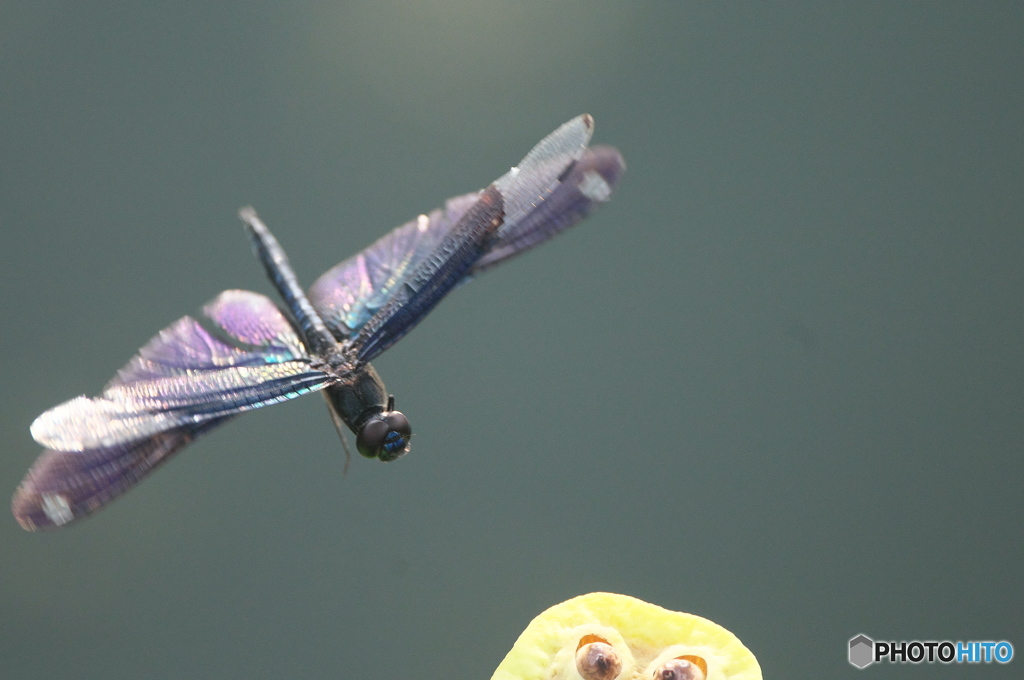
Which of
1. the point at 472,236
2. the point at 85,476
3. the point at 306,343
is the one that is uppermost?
the point at 472,236

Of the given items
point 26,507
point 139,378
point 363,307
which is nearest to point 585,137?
point 363,307

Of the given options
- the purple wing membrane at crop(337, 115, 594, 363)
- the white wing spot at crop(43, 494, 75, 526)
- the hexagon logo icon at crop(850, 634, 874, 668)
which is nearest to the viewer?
the white wing spot at crop(43, 494, 75, 526)

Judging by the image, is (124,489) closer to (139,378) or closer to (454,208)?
(139,378)

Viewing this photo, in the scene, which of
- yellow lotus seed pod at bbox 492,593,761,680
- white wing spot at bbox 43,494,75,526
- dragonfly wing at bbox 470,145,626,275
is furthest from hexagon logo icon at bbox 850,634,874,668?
white wing spot at bbox 43,494,75,526

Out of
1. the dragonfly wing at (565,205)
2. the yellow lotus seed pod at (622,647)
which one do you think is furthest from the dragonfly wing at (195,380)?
the yellow lotus seed pod at (622,647)

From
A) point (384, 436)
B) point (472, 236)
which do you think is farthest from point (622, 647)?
point (472, 236)

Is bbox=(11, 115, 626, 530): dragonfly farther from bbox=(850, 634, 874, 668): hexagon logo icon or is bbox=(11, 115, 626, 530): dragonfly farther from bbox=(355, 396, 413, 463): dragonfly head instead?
bbox=(850, 634, 874, 668): hexagon logo icon

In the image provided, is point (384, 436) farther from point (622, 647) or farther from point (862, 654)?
point (862, 654)
